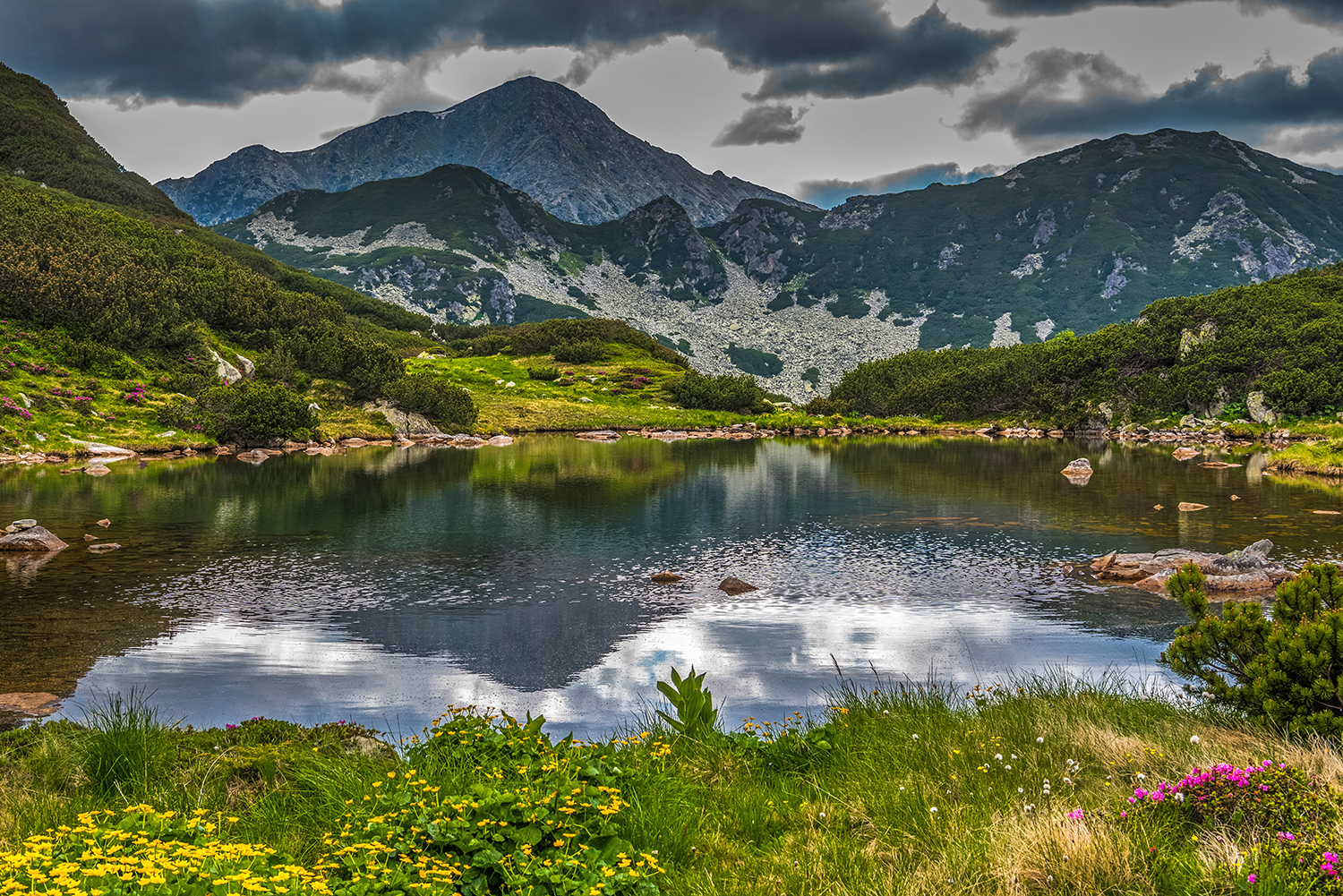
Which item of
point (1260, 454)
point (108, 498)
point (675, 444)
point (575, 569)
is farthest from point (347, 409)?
point (1260, 454)

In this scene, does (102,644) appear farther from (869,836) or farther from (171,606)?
(869,836)

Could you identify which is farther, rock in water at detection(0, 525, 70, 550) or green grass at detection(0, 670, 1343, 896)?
rock in water at detection(0, 525, 70, 550)

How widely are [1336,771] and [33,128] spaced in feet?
829

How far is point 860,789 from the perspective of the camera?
27.8ft

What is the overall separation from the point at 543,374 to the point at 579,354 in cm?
1954

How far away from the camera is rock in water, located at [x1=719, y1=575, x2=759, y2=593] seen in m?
26.0

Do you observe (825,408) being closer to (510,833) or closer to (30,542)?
(30,542)

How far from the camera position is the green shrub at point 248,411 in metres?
83.4

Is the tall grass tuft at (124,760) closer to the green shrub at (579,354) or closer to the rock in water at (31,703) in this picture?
the rock in water at (31,703)

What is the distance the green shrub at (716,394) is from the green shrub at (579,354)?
28102 mm

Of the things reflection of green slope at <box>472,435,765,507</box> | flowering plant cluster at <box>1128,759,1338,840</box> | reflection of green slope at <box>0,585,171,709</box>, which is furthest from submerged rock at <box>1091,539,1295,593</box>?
reflection of green slope at <box>0,585,171,709</box>

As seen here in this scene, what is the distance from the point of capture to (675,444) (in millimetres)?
105562

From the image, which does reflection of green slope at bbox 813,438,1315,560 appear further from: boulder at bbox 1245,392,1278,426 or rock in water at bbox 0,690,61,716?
boulder at bbox 1245,392,1278,426

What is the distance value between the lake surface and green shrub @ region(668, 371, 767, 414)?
103 metres
